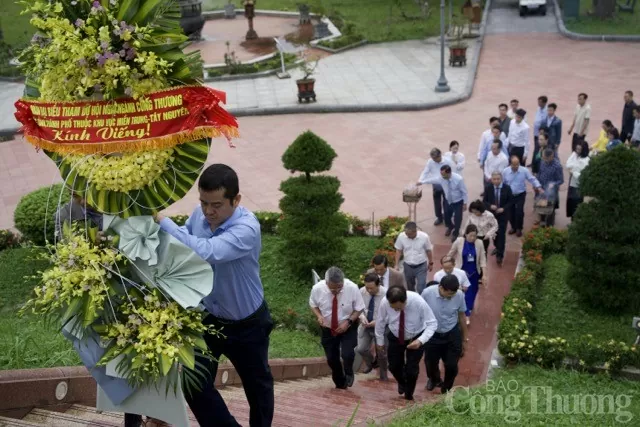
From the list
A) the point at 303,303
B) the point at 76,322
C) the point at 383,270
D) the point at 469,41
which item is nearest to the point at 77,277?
the point at 76,322

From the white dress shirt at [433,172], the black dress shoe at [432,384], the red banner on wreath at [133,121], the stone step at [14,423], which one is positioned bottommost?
the black dress shoe at [432,384]

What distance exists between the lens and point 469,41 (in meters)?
25.8

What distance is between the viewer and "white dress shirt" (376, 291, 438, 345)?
7.55 m

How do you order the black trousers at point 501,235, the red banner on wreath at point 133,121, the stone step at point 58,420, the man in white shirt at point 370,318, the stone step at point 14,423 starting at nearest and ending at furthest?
the red banner on wreath at point 133,121
the stone step at point 14,423
the stone step at point 58,420
the man in white shirt at point 370,318
the black trousers at point 501,235

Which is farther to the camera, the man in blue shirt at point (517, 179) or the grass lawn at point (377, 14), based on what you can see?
the grass lawn at point (377, 14)

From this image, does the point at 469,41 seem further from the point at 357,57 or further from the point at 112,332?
the point at 112,332

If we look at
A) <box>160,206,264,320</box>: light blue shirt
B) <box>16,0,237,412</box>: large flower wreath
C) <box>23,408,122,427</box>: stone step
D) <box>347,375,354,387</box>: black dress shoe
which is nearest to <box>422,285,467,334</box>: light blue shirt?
<box>347,375,354,387</box>: black dress shoe

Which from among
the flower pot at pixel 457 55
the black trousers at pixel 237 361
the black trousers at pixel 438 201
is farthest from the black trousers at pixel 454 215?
the flower pot at pixel 457 55

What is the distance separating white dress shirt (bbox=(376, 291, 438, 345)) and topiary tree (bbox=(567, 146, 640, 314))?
317 cm

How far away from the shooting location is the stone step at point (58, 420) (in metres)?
5.52

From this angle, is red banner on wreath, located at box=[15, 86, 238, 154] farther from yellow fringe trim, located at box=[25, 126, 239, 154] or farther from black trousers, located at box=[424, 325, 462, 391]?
black trousers, located at box=[424, 325, 462, 391]

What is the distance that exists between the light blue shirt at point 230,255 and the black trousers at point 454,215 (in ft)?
24.9

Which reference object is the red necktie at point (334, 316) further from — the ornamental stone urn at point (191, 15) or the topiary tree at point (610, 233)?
the ornamental stone urn at point (191, 15)

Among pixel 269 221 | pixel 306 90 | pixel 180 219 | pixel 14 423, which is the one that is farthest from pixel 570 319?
pixel 306 90
